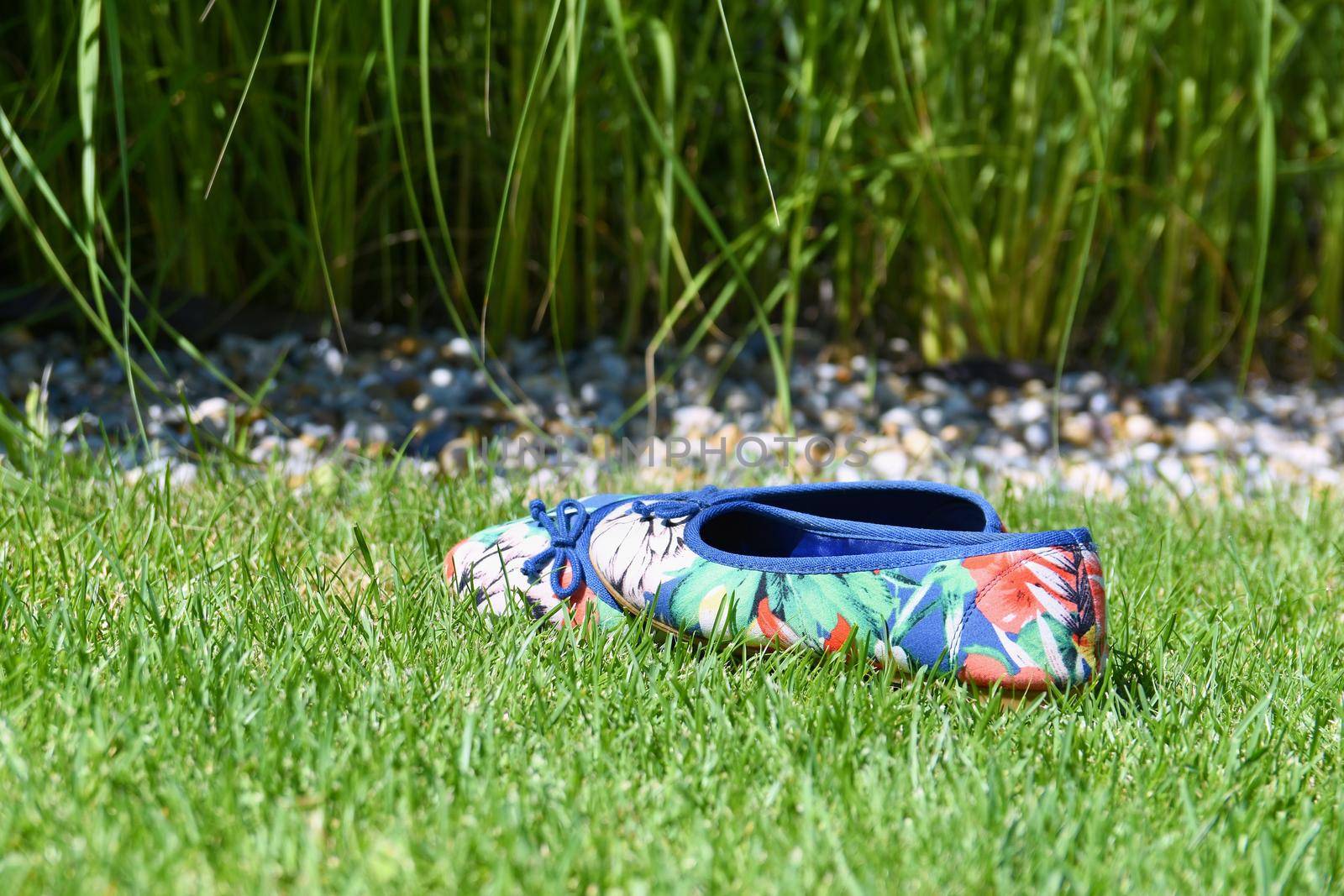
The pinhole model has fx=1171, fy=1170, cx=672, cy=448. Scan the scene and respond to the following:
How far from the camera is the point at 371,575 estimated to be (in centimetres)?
101

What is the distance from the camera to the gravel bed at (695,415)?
1.70 metres

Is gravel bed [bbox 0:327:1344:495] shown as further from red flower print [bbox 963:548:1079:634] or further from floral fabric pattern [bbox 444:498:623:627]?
red flower print [bbox 963:548:1079:634]

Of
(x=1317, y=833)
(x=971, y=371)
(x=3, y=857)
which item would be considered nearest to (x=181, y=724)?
(x=3, y=857)

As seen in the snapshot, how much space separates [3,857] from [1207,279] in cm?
230

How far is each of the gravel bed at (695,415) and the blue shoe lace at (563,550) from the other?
0.45 meters

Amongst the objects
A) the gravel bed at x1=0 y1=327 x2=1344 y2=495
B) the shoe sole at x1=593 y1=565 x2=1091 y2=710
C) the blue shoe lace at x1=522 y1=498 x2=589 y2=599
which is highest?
the blue shoe lace at x1=522 y1=498 x2=589 y2=599

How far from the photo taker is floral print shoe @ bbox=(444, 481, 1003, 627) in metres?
0.97

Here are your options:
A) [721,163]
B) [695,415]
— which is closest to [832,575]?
[695,415]

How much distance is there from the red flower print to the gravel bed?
0.74 metres

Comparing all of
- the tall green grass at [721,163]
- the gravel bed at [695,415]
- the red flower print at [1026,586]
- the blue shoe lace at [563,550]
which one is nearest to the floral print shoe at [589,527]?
the blue shoe lace at [563,550]

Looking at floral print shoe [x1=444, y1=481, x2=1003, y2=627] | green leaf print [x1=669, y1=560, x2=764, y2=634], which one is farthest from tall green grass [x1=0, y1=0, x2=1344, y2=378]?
green leaf print [x1=669, y1=560, x2=764, y2=634]

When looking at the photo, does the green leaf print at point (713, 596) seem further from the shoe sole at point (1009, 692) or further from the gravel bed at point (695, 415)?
the gravel bed at point (695, 415)

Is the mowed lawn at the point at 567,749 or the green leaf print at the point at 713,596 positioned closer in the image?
the mowed lawn at the point at 567,749

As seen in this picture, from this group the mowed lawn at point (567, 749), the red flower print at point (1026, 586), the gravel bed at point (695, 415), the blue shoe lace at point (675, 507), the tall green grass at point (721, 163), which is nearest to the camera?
the mowed lawn at point (567, 749)
